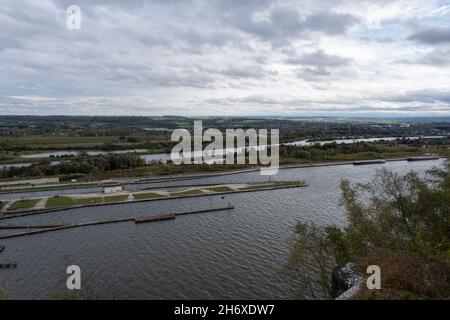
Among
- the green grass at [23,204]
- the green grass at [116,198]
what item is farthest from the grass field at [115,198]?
the green grass at [23,204]

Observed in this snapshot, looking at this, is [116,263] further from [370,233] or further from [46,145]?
[46,145]

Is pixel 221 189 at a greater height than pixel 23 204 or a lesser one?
greater

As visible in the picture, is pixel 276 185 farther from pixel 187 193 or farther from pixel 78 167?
pixel 78 167

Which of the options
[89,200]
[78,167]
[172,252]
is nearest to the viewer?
[172,252]

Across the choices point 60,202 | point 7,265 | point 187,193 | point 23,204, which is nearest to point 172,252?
point 7,265

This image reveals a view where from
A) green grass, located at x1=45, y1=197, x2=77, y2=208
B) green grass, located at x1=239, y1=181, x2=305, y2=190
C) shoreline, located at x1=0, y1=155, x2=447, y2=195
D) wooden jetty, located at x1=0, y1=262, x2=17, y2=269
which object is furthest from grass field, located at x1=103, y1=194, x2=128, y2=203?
wooden jetty, located at x1=0, y1=262, x2=17, y2=269

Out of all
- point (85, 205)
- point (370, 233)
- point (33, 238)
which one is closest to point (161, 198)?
point (85, 205)
